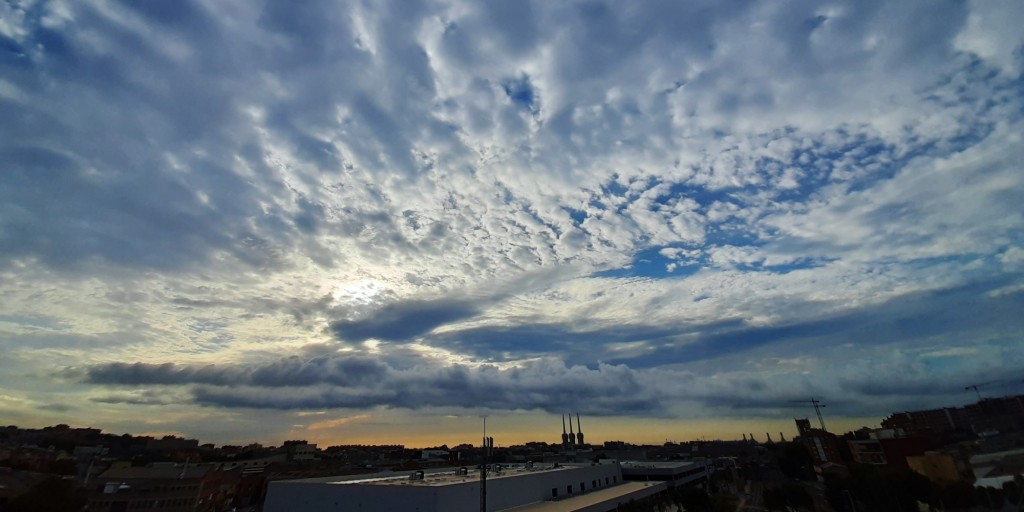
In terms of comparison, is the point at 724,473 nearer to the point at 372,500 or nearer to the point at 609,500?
the point at 609,500

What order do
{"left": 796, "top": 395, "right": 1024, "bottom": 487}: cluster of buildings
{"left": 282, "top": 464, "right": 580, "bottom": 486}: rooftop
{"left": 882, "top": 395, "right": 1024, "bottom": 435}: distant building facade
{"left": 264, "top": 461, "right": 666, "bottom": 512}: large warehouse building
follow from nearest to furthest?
1. {"left": 796, "top": 395, "right": 1024, "bottom": 487}: cluster of buildings
2. {"left": 882, "top": 395, "right": 1024, "bottom": 435}: distant building facade
3. {"left": 264, "top": 461, "right": 666, "bottom": 512}: large warehouse building
4. {"left": 282, "top": 464, "right": 580, "bottom": 486}: rooftop

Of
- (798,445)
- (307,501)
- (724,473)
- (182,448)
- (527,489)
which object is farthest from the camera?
(182,448)

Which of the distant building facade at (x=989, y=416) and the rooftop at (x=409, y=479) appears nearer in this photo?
the distant building facade at (x=989, y=416)

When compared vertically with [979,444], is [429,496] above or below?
below

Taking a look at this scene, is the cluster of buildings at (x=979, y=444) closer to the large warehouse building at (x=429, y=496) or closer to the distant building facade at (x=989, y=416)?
the distant building facade at (x=989, y=416)

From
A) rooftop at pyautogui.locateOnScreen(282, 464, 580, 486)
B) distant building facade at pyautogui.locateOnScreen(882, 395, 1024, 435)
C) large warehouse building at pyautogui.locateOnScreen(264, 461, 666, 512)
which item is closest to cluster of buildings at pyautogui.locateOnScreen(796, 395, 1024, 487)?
distant building facade at pyautogui.locateOnScreen(882, 395, 1024, 435)

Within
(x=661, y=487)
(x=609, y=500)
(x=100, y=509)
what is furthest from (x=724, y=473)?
(x=100, y=509)

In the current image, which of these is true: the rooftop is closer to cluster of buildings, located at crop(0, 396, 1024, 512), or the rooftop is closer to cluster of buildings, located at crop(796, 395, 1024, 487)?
cluster of buildings, located at crop(0, 396, 1024, 512)

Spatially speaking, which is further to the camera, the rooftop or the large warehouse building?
the rooftop

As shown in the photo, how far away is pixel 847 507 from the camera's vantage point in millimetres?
60500

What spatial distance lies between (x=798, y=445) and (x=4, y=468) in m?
176

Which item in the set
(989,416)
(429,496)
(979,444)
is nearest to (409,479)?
(429,496)

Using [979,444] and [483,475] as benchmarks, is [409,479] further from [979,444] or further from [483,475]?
[979,444]

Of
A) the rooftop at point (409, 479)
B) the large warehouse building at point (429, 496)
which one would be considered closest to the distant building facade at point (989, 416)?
the large warehouse building at point (429, 496)
